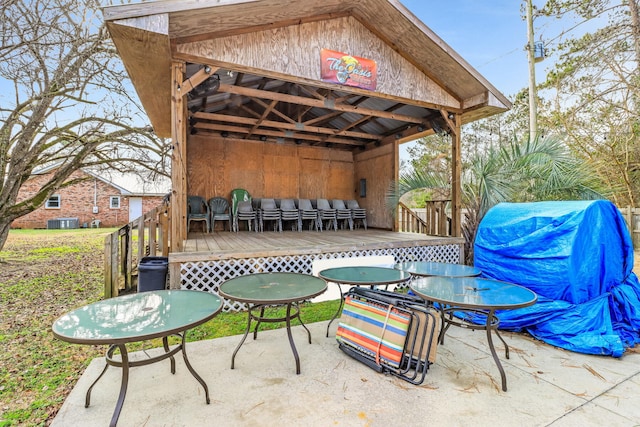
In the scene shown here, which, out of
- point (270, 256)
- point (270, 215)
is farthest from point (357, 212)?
point (270, 256)

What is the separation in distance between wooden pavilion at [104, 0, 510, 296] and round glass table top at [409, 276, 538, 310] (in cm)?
221

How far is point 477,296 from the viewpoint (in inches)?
92.1

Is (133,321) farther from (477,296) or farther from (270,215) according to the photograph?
(270,215)

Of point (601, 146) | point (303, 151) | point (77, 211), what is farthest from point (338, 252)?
point (77, 211)

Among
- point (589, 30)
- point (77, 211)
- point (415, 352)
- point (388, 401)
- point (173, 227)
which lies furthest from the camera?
point (77, 211)

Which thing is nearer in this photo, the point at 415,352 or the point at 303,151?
the point at 415,352

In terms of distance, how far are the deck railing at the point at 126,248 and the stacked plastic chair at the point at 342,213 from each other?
13.7ft

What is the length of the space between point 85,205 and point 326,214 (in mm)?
18305

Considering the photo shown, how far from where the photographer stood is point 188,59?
3.95 meters

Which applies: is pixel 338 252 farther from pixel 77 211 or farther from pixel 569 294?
pixel 77 211

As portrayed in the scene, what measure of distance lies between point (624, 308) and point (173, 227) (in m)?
4.89

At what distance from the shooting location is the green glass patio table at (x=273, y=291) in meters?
2.24

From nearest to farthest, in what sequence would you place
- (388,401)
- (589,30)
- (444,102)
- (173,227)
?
(388,401)
(173,227)
(444,102)
(589,30)

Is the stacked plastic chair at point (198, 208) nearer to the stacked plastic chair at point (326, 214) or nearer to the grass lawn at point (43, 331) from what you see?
the grass lawn at point (43, 331)
